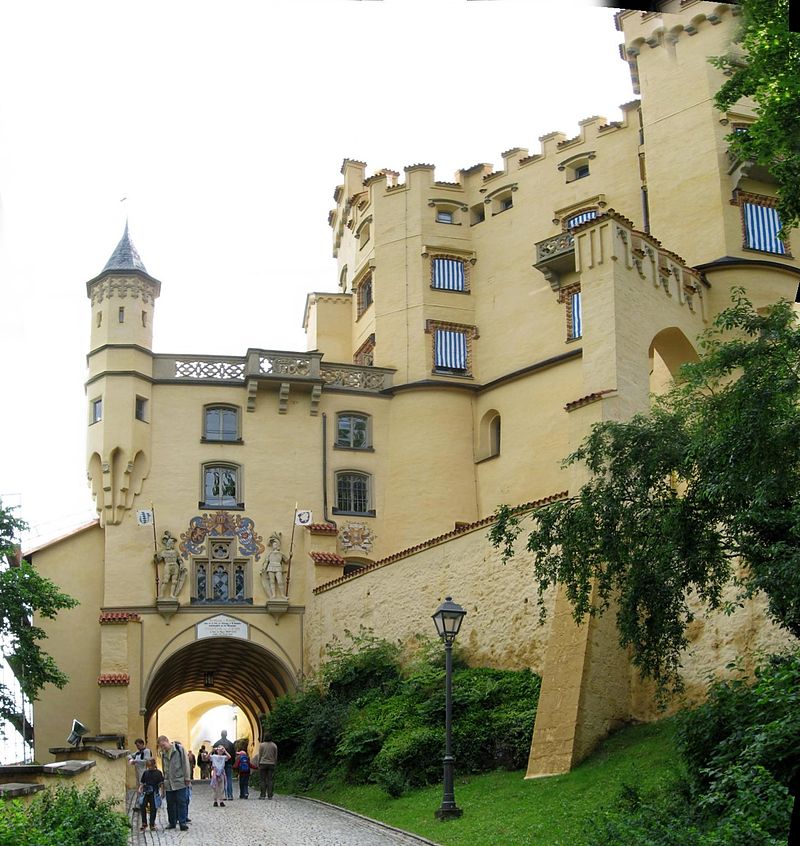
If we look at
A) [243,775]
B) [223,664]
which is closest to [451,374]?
[223,664]

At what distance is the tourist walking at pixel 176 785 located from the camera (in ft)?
65.8

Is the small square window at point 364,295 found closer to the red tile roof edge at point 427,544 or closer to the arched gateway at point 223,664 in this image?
the red tile roof edge at point 427,544

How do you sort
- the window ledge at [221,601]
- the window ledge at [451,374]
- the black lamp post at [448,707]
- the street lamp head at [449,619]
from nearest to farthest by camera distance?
the black lamp post at [448,707] < the street lamp head at [449,619] < the window ledge at [221,601] < the window ledge at [451,374]

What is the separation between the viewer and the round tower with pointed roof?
36250 millimetres

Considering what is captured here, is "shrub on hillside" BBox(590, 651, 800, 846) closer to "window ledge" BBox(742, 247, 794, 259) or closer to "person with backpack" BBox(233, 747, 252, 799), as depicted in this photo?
"person with backpack" BBox(233, 747, 252, 799)

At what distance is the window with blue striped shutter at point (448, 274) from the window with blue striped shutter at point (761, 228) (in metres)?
10.2

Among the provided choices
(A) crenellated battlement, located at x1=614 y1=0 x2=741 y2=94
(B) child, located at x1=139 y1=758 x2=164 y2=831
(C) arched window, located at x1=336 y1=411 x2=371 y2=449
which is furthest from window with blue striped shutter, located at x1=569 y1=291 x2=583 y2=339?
(B) child, located at x1=139 y1=758 x2=164 y2=831

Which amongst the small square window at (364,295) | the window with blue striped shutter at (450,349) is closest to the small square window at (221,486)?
the window with blue striped shutter at (450,349)

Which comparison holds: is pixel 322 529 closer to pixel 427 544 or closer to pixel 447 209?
pixel 427 544

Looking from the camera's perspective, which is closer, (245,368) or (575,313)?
(575,313)

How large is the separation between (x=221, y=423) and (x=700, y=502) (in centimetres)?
2349

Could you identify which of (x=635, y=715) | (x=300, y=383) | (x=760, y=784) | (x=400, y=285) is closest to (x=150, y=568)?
(x=300, y=383)

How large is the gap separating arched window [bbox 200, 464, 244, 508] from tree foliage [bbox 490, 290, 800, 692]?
62.3 feet

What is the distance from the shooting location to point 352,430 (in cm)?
3869
